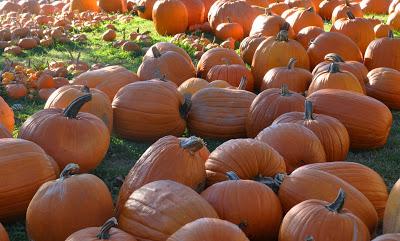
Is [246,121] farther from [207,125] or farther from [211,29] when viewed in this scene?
[211,29]

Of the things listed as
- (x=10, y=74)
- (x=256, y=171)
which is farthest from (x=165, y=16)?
(x=256, y=171)

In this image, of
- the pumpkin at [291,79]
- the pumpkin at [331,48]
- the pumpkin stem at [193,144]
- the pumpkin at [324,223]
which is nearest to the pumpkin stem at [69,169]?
the pumpkin stem at [193,144]

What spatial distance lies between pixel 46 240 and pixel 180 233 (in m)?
0.91

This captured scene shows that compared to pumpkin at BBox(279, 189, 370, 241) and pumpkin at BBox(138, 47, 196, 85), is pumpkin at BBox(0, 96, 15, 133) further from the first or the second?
pumpkin at BBox(279, 189, 370, 241)

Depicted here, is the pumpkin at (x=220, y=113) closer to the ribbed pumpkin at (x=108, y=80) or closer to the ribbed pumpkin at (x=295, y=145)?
the ribbed pumpkin at (x=108, y=80)

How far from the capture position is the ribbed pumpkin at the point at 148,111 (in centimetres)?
457

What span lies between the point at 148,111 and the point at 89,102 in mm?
410

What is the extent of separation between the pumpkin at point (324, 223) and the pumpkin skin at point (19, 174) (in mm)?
1382

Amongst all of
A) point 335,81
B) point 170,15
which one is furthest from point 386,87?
point 170,15

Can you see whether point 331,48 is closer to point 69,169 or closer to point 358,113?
point 358,113

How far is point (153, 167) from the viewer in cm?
322

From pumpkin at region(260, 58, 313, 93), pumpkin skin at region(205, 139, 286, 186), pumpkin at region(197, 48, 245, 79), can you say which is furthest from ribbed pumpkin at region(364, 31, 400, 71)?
pumpkin skin at region(205, 139, 286, 186)

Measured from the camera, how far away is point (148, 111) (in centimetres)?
456

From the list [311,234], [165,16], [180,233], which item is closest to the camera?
[180,233]
